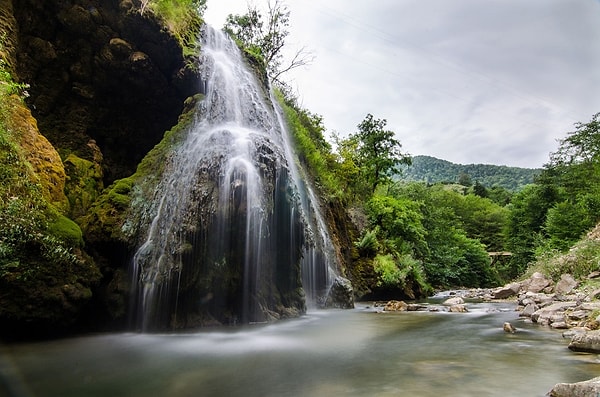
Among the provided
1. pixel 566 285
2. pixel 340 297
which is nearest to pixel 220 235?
pixel 340 297

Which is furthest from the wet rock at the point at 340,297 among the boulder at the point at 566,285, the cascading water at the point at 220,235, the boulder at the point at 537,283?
the boulder at the point at 537,283

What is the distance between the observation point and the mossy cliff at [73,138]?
A: 7286 millimetres

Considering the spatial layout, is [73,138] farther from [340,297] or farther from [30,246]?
[340,297]

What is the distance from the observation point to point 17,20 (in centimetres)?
1114

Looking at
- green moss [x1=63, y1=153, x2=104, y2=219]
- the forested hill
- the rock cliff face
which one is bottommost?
green moss [x1=63, y1=153, x2=104, y2=219]

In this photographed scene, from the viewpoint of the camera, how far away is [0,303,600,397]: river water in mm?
4418

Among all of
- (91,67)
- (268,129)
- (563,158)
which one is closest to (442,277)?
(563,158)

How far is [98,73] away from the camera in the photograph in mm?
12906

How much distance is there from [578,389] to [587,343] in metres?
3.18

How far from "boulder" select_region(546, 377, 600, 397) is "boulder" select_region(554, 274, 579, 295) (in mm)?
11621

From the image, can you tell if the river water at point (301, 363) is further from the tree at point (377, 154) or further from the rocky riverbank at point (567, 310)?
the tree at point (377, 154)

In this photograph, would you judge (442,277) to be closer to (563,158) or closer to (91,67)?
(563,158)

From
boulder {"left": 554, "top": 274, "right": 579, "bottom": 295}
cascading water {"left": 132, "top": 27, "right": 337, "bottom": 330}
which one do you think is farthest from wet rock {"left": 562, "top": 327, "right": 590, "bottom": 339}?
cascading water {"left": 132, "top": 27, "right": 337, "bottom": 330}

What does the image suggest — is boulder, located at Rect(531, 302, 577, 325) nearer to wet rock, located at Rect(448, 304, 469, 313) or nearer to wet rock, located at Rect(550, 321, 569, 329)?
wet rock, located at Rect(550, 321, 569, 329)
